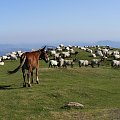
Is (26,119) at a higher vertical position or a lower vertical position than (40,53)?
lower

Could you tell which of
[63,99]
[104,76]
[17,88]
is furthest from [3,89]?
[104,76]

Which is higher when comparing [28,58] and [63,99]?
[28,58]

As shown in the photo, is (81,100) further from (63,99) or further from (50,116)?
(50,116)

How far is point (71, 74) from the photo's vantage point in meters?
45.8

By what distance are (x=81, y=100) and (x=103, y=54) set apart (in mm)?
53198

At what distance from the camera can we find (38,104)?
2673cm

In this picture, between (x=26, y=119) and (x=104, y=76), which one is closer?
(x=26, y=119)

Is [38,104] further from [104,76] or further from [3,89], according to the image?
[104,76]

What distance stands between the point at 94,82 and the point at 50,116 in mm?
18182

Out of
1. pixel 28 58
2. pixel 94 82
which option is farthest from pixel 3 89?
pixel 94 82

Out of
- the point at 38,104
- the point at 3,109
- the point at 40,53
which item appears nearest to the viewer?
the point at 3,109

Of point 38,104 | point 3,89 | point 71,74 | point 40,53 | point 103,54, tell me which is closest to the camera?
point 38,104

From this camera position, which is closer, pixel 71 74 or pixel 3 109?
pixel 3 109

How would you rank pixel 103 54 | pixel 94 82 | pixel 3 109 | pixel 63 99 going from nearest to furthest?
pixel 3 109
pixel 63 99
pixel 94 82
pixel 103 54
